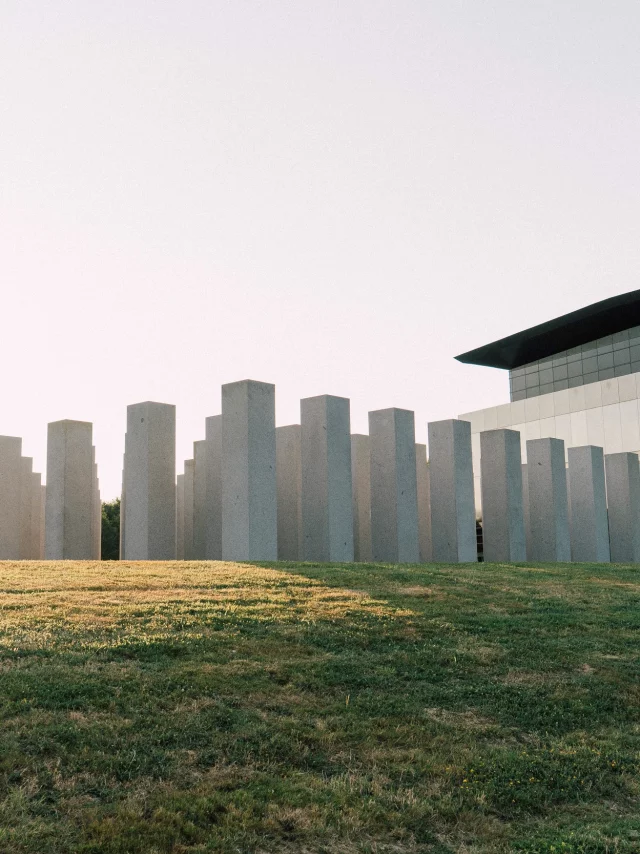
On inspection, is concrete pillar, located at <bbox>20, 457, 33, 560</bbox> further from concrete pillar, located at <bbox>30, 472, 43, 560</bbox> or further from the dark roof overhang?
the dark roof overhang

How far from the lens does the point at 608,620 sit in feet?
45.8

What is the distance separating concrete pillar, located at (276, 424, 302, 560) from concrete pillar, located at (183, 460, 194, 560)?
5.99 metres

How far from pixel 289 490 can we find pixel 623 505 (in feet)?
52.6

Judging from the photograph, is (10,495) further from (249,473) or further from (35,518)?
(249,473)

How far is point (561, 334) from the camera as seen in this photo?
48.0m

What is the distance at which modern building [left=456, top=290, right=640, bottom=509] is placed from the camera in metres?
43.5

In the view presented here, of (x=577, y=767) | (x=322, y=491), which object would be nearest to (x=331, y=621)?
(x=577, y=767)

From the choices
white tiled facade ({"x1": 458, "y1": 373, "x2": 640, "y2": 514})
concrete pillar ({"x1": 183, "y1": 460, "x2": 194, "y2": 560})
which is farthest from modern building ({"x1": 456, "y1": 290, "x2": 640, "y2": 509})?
concrete pillar ({"x1": 183, "y1": 460, "x2": 194, "y2": 560})

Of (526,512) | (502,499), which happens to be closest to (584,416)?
(526,512)

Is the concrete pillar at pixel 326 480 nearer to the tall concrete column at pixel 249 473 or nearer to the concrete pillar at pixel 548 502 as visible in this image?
the tall concrete column at pixel 249 473

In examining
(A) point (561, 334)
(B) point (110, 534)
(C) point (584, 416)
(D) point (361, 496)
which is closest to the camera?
(D) point (361, 496)

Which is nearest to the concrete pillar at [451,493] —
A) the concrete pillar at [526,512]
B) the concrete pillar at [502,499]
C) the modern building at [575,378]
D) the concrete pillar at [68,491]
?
the concrete pillar at [502,499]

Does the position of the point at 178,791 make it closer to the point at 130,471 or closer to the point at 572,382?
the point at 130,471

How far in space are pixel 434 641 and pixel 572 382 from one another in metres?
40.5
